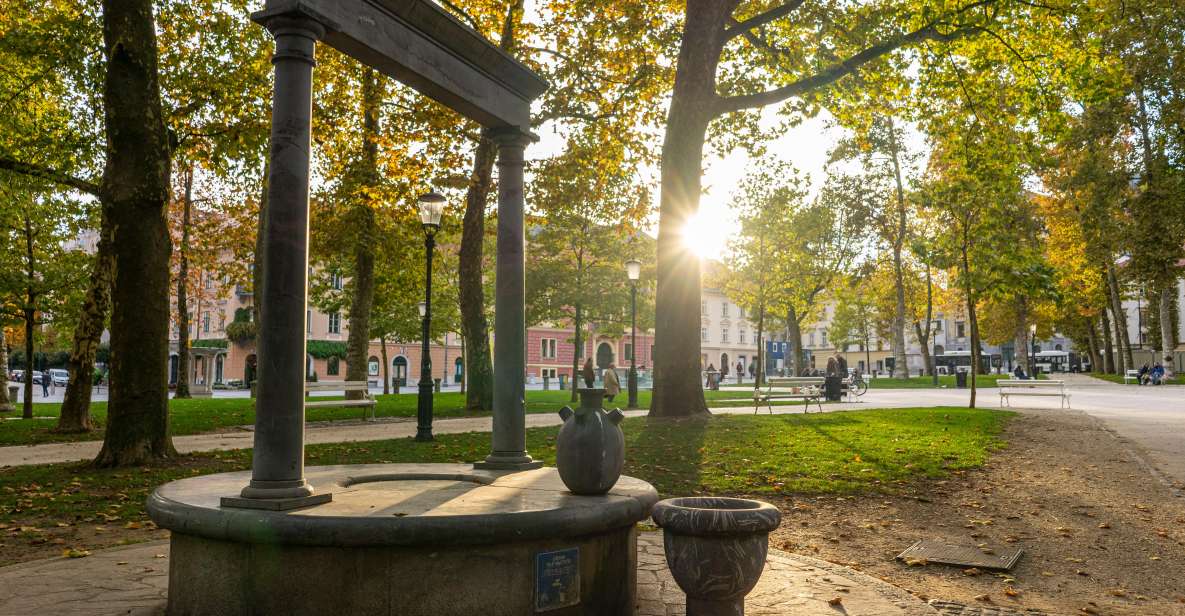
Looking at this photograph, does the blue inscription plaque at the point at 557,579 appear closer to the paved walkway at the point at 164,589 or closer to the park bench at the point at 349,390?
the paved walkway at the point at 164,589

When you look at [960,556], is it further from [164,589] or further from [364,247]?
[364,247]

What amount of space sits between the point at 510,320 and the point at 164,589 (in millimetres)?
3247

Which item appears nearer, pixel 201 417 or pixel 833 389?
pixel 201 417

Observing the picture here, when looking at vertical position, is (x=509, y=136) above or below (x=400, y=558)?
above

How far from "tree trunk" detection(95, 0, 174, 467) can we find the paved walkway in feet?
13.7

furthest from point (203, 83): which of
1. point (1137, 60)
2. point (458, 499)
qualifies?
point (1137, 60)

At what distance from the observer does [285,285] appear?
15.2 ft

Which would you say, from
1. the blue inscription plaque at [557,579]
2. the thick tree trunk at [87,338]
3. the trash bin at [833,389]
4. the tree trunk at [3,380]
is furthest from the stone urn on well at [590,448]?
the tree trunk at [3,380]

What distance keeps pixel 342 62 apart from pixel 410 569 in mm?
18291

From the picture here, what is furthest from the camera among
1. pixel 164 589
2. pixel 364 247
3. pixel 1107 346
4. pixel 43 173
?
pixel 1107 346

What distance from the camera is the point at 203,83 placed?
16125mm

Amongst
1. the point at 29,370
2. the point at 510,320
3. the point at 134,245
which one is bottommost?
the point at 29,370

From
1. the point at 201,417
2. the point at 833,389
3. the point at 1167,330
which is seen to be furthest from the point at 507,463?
the point at 1167,330

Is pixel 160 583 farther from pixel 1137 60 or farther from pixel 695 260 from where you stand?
pixel 1137 60
